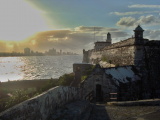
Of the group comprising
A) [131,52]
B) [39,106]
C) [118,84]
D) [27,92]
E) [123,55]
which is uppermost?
[131,52]

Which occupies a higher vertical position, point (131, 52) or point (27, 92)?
point (131, 52)

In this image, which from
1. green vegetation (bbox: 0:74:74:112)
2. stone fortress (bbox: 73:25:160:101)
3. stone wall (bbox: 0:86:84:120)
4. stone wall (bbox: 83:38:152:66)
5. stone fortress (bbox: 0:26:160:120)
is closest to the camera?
stone wall (bbox: 0:86:84:120)

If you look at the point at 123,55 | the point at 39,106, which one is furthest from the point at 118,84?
the point at 39,106

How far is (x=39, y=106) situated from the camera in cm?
361

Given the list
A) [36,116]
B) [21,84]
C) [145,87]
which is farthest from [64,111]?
[21,84]

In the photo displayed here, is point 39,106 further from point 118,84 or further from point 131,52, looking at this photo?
point 131,52

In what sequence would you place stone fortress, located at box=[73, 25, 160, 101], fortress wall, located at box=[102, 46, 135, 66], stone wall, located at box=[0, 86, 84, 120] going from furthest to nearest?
fortress wall, located at box=[102, 46, 135, 66]
stone fortress, located at box=[73, 25, 160, 101]
stone wall, located at box=[0, 86, 84, 120]

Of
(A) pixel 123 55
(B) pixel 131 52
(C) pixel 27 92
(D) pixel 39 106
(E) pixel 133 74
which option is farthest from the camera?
(C) pixel 27 92

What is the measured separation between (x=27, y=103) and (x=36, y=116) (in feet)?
1.72

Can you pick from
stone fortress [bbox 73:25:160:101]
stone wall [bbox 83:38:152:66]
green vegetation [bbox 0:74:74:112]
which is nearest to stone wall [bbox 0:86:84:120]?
stone fortress [bbox 73:25:160:101]

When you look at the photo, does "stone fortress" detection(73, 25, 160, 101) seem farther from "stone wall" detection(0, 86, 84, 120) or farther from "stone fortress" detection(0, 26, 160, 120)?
"stone wall" detection(0, 86, 84, 120)

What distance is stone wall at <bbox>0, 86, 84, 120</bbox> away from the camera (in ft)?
9.50

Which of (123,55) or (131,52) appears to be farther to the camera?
(123,55)

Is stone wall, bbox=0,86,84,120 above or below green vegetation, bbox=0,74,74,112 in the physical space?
above
